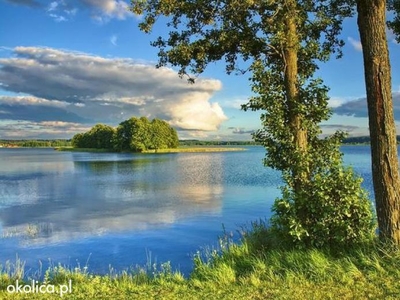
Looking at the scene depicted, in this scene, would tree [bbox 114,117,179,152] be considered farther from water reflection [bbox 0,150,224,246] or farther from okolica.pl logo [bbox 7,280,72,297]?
okolica.pl logo [bbox 7,280,72,297]

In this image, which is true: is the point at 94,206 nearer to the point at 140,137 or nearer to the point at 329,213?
the point at 329,213

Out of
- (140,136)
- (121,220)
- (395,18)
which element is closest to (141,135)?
(140,136)

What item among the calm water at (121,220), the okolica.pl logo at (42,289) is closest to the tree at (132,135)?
the calm water at (121,220)

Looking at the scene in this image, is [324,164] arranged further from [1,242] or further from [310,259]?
Answer: [1,242]

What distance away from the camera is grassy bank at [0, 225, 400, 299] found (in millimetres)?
7137

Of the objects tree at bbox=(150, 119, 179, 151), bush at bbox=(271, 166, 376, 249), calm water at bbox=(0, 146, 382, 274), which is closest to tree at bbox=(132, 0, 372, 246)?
bush at bbox=(271, 166, 376, 249)

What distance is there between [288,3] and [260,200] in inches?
655

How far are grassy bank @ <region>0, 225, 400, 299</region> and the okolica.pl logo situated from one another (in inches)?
5.6

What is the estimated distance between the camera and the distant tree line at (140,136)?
383 ft

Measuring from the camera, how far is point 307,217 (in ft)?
31.8

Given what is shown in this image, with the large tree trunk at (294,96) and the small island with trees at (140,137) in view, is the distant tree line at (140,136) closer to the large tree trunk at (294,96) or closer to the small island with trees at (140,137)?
the small island with trees at (140,137)

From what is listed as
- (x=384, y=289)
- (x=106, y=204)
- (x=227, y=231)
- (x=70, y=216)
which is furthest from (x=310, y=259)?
(x=106, y=204)

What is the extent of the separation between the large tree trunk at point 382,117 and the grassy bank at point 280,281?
31.7 inches

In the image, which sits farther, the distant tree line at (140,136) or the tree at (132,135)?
the distant tree line at (140,136)
